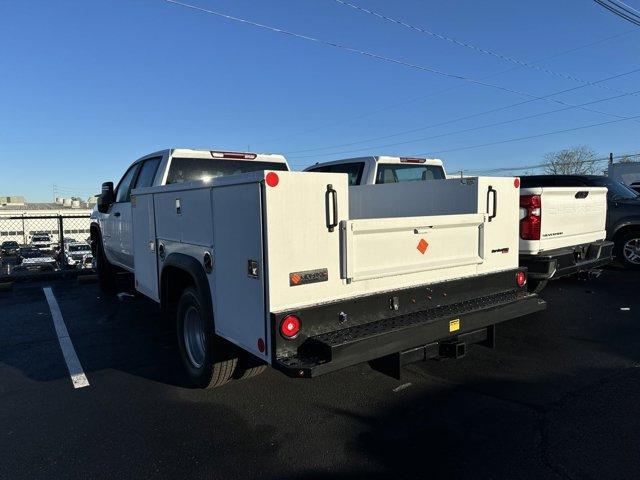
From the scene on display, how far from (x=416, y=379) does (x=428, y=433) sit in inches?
39.7

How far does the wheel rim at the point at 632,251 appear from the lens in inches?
374

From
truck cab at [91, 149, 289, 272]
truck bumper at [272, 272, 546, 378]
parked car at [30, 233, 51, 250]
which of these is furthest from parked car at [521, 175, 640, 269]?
parked car at [30, 233, 51, 250]

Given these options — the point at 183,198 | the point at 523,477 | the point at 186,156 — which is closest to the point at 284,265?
the point at 183,198

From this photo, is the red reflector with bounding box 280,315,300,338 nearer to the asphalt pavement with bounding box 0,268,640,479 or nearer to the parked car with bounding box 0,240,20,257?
the asphalt pavement with bounding box 0,268,640,479

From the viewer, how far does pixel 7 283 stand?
30.5ft

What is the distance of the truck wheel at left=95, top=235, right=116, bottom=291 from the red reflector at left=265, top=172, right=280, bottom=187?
6.54 metres

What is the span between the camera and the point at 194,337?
429 cm

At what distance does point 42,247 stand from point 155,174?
53406 millimetres

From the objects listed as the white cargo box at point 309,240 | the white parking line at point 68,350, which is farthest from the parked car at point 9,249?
the white cargo box at point 309,240

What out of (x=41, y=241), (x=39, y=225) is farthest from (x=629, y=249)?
(x=39, y=225)

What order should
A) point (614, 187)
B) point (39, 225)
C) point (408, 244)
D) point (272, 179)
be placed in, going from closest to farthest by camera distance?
point (272, 179) < point (408, 244) < point (614, 187) < point (39, 225)

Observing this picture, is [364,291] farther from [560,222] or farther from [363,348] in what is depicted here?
[560,222]

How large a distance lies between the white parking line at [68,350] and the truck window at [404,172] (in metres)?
5.09

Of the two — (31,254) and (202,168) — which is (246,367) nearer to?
(202,168)
